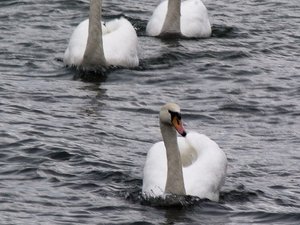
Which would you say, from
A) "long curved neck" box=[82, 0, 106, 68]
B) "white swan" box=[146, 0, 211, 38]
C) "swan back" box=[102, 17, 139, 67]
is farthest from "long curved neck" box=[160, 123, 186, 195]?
"white swan" box=[146, 0, 211, 38]

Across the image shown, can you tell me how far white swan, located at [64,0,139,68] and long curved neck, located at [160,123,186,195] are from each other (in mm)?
6144

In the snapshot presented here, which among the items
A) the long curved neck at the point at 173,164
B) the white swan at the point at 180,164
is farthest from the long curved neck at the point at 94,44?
the long curved neck at the point at 173,164

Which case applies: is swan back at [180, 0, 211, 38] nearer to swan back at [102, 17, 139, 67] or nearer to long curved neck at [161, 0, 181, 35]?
long curved neck at [161, 0, 181, 35]

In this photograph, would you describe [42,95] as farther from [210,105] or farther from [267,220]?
[267,220]

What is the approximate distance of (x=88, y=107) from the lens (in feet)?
59.3

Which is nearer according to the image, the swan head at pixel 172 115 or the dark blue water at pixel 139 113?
the swan head at pixel 172 115

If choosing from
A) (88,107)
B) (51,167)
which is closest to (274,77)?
(88,107)

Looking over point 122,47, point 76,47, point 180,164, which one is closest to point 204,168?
point 180,164

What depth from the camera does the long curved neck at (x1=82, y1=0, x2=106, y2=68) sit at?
65.2ft

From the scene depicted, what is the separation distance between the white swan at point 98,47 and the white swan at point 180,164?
17.0ft

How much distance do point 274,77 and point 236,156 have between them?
4.47m

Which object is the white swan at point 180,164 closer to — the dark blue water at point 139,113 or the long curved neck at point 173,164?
the long curved neck at point 173,164

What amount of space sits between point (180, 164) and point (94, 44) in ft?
20.8

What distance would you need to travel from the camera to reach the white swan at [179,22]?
22.7 meters
